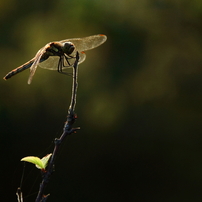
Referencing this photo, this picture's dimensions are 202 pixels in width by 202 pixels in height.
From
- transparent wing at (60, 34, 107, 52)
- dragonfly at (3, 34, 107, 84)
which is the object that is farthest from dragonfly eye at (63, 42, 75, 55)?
transparent wing at (60, 34, 107, 52)

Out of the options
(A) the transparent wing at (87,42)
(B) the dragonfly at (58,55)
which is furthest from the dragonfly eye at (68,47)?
(A) the transparent wing at (87,42)

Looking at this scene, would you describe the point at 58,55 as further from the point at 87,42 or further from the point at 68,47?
the point at 87,42

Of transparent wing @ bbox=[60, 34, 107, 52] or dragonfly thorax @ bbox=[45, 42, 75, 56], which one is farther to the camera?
transparent wing @ bbox=[60, 34, 107, 52]

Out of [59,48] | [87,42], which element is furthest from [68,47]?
[87,42]

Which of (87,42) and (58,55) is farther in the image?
(87,42)

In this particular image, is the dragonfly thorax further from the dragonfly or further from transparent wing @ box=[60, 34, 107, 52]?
transparent wing @ box=[60, 34, 107, 52]

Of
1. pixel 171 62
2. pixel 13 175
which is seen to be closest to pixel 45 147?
pixel 13 175

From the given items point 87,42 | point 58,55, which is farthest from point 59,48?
point 87,42

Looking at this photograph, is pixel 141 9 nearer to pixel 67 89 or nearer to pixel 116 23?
pixel 116 23
